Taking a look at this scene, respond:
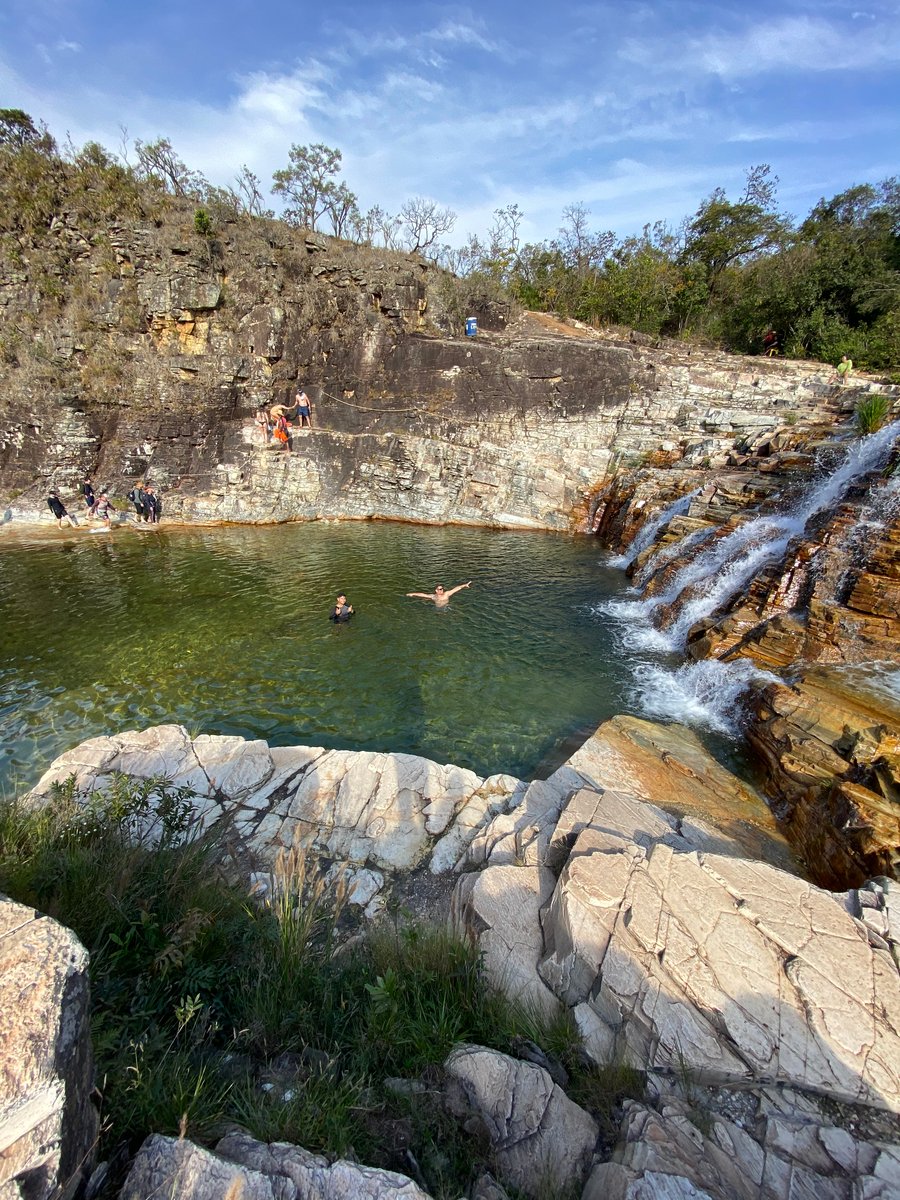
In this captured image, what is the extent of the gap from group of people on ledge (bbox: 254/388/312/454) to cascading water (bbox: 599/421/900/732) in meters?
17.4

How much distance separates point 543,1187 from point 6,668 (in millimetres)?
12217

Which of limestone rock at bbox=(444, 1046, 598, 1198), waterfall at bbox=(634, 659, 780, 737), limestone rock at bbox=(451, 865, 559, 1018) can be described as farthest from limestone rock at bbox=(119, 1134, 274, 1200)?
waterfall at bbox=(634, 659, 780, 737)

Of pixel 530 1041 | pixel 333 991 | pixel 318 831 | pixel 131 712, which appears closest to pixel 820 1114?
pixel 530 1041

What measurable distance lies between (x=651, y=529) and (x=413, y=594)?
942 cm

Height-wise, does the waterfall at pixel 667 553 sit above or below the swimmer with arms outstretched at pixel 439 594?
above

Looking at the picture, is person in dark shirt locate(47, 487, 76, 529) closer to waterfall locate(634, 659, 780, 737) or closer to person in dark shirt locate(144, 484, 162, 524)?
person in dark shirt locate(144, 484, 162, 524)

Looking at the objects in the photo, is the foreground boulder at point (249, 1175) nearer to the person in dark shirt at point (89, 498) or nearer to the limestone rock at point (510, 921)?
the limestone rock at point (510, 921)

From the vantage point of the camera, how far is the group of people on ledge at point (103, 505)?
1997cm

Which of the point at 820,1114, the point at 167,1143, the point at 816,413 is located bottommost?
the point at 820,1114

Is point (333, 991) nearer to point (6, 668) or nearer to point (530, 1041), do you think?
point (530, 1041)

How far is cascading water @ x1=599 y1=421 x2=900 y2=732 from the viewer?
9117mm

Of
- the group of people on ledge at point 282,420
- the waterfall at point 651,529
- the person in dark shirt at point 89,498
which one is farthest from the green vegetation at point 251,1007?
the group of people on ledge at point 282,420

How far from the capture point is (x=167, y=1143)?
1933mm

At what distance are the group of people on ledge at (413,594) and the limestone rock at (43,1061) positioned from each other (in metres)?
10.1
